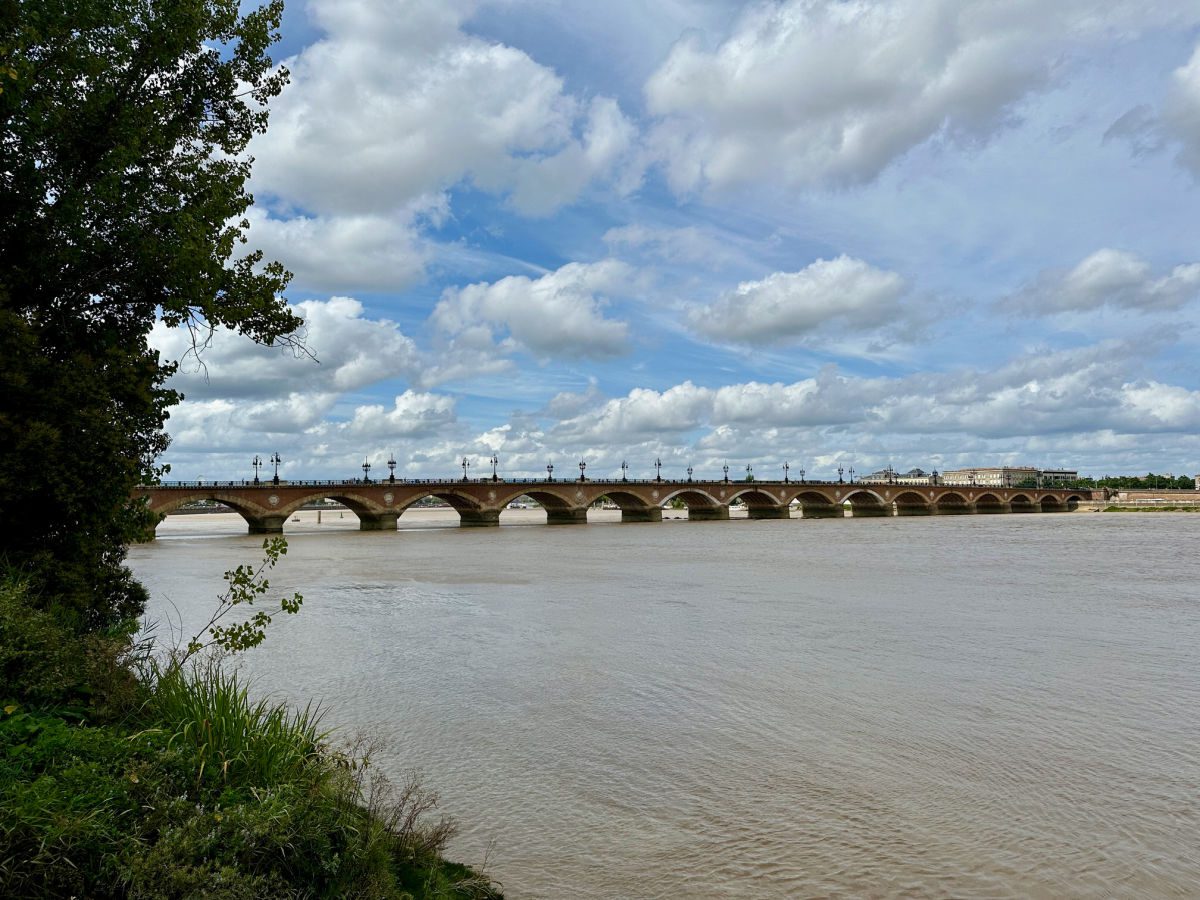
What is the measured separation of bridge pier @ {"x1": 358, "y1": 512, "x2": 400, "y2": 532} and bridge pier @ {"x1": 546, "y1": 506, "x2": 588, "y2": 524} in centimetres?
2545

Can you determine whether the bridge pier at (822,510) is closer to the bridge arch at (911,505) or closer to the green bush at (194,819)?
the bridge arch at (911,505)

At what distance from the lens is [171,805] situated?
15.6 ft

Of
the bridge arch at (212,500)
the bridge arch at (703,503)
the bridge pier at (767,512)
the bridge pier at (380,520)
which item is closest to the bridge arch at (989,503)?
the bridge pier at (767,512)

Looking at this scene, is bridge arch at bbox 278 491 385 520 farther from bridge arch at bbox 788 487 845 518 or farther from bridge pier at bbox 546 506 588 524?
bridge arch at bbox 788 487 845 518

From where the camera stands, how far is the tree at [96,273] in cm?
952

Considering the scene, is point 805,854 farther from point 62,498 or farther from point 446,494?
point 446,494

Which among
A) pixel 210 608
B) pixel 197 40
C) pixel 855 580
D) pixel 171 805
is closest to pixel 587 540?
pixel 855 580

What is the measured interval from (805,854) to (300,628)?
16691 mm

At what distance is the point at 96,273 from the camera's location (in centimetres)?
1095

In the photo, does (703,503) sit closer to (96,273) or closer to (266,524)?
(266,524)

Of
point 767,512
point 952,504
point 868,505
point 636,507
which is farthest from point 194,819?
point 952,504

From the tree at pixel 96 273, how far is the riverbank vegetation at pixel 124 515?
36 millimetres

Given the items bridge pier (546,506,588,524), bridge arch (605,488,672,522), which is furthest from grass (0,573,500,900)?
bridge arch (605,488,672,522)

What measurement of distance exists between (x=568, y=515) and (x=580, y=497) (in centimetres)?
367
